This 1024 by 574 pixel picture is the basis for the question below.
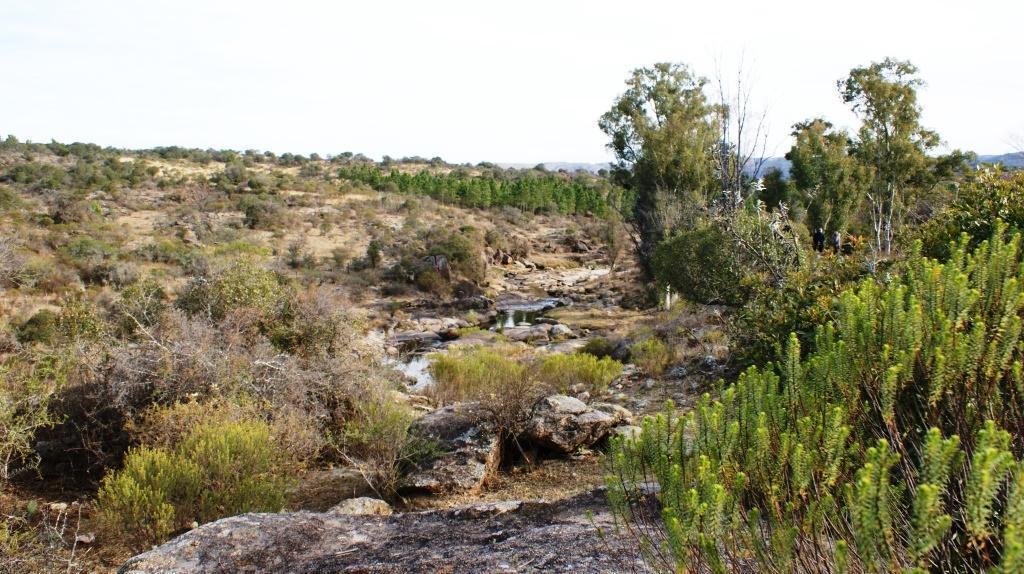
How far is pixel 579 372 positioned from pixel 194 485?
8.15 metres

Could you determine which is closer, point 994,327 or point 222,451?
point 994,327

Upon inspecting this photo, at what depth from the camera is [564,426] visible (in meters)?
8.62

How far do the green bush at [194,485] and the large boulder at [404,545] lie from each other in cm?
104

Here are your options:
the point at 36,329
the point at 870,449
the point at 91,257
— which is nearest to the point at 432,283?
the point at 91,257

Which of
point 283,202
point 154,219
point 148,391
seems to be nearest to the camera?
point 148,391

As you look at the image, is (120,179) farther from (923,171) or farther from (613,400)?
(923,171)

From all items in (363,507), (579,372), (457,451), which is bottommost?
(579,372)

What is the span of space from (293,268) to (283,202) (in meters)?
12.1

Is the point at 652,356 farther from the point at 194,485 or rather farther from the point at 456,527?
the point at 194,485

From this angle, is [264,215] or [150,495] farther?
[264,215]

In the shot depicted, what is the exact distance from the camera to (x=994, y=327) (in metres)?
2.78

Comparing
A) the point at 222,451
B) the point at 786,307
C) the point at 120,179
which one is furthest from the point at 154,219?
the point at 786,307

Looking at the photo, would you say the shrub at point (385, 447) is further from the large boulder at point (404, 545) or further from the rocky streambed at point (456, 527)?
the large boulder at point (404, 545)

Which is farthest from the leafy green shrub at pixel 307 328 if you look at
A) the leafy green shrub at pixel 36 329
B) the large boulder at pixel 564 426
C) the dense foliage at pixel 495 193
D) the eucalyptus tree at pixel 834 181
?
the dense foliage at pixel 495 193
